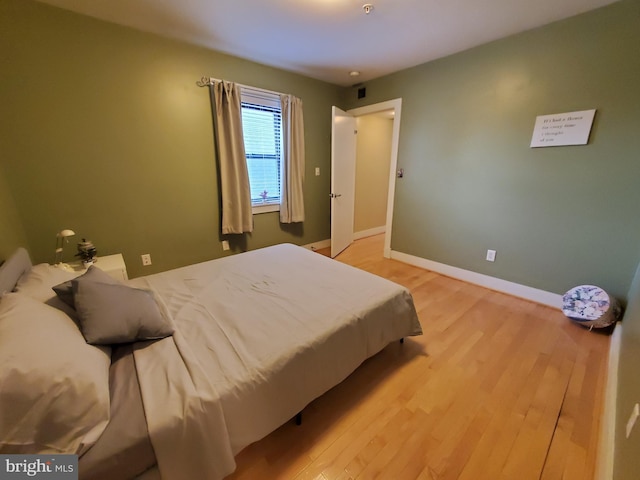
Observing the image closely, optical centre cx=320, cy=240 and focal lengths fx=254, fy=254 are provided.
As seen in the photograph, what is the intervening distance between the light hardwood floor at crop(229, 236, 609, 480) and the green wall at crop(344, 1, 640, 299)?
71cm

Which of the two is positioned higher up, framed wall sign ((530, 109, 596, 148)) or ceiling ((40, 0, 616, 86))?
ceiling ((40, 0, 616, 86))

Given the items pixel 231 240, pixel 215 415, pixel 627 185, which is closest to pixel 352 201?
pixel 231 240

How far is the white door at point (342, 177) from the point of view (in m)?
3.57

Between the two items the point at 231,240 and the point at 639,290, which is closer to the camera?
the point at 639,290

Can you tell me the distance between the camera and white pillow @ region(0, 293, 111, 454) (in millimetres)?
693

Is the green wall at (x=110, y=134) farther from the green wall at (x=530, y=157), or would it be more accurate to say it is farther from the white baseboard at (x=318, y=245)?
the green wall at (x=530, y=157)

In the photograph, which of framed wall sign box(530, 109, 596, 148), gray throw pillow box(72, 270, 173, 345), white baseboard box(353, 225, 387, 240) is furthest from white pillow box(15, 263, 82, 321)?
white baseboard box(353, 225, 387, 240)

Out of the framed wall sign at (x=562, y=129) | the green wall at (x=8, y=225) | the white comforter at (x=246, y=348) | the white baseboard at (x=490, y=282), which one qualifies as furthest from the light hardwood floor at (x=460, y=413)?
the green wall at (x=8, y=225)

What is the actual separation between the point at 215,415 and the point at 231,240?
2531 mm

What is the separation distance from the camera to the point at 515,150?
2465 millimetres

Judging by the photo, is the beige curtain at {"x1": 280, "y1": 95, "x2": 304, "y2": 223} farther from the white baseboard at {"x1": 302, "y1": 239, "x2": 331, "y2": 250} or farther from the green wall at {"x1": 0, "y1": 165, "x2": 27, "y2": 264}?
the green wall at {"x1": 0, "y1": 165, "x2": 27, "y2": 264}

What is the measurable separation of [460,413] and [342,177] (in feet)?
10.2

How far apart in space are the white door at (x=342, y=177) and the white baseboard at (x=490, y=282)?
3.12 ft

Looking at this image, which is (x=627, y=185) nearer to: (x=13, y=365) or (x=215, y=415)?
(x=215, y=415)
